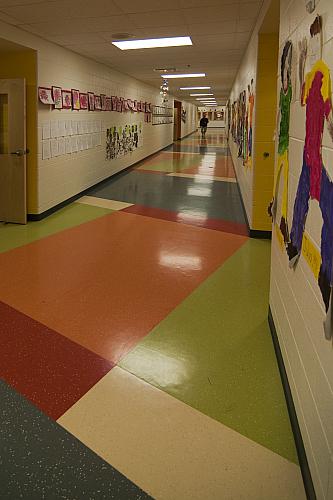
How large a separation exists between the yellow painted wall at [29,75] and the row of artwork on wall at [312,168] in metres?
4.40

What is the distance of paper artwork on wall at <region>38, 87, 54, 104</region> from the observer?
6074 mm

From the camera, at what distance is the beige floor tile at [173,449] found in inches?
66.6

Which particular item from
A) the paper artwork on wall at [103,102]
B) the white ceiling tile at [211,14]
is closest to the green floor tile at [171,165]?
the paper artwork on wall at [103,102]

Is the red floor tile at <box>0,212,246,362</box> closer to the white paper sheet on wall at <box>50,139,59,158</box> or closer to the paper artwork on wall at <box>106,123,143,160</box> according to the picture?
the white paper sheet on wall at <box>50,139,59,158</box>

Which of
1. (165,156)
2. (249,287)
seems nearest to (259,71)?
(249,287)

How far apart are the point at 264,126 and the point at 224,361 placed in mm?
3536

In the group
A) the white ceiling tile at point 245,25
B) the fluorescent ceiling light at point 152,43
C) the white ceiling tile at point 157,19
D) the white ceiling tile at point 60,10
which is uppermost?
the fluorescent ceiling light at point 152,43

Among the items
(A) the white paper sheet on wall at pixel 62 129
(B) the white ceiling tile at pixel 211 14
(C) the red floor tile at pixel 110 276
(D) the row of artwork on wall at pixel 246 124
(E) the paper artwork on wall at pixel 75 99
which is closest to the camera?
(C) the red floor tile at pixel 110 276

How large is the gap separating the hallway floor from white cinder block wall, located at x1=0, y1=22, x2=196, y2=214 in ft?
5.63

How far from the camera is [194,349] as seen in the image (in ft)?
9.12

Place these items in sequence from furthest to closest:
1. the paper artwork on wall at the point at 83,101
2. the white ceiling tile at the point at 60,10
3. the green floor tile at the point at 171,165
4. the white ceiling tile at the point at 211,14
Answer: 1. the green floor tile at the point at 171,165
2. the paper artwork on wall at the point at 83,101
3. the white ceiling tile at the point at 211,14
4. the white ceiling tile at the point at 60,10

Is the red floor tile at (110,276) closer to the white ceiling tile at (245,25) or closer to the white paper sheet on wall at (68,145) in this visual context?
the white paper sheet on wall at (68,145)

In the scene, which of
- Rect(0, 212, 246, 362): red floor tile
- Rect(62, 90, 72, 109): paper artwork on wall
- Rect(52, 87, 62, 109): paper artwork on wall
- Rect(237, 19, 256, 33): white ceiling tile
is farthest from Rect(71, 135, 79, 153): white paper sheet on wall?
Rect(237, 19, 256, 33): white ceiling tile

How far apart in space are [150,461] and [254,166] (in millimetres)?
4235
